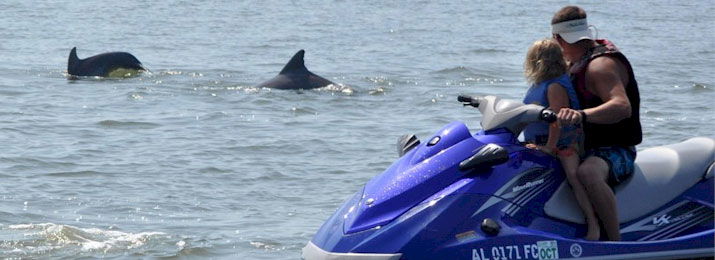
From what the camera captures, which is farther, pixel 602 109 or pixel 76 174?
pixel 76 174

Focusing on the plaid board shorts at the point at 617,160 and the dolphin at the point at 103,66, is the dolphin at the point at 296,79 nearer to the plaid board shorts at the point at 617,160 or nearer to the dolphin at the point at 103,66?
the dolphin at the point at 103,66

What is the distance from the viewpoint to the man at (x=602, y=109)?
→ 6887 millimetres

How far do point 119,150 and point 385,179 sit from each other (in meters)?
7.30

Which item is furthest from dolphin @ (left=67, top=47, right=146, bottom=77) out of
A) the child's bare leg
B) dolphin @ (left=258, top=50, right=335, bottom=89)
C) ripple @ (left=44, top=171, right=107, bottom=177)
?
the child's bare leg

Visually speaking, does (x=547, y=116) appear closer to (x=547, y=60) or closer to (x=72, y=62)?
(x=547, y=60)

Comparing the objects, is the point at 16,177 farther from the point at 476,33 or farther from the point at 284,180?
the point at 476,33

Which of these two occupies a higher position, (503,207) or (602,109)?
(602,109)

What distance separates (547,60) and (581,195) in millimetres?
637

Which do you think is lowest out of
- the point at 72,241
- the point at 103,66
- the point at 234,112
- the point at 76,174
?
the point at 103,66

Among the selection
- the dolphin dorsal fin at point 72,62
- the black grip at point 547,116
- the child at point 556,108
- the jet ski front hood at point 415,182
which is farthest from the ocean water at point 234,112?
the black grip at point 547,116

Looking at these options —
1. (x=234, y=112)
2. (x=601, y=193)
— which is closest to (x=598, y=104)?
(x=601, y=193)

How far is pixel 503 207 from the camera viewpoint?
682 centimetres

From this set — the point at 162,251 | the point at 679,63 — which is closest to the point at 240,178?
the point at 162,251

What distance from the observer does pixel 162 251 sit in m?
9.53
